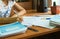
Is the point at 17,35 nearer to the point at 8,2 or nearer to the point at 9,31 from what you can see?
the point at 9,31

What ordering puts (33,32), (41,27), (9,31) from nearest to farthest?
1. (9,31)
2. (33,32)
3. (41,27)

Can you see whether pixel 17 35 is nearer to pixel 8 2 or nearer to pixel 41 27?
pixel 41 27

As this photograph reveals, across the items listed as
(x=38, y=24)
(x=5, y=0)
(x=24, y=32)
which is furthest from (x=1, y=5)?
(x=24, y=32)

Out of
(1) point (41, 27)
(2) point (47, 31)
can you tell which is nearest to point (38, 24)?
(1) point (41, 27)

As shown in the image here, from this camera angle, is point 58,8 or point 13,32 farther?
point 58,8

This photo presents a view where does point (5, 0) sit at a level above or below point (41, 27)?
above

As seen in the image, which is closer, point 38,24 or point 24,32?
point 24,32

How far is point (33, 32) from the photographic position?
93 cm

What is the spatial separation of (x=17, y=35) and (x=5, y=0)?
2.53 ft

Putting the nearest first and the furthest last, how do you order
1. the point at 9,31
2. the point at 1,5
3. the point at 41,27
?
the point at 9,31 → the point at 41,27 → the point at 1,5

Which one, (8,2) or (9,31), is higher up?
(8,2)

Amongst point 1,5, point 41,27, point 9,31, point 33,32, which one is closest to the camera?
point 9,31

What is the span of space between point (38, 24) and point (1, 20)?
306 millimetres

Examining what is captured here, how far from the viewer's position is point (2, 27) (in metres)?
0.82
